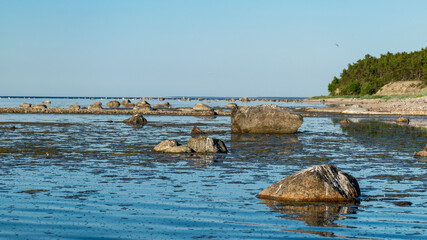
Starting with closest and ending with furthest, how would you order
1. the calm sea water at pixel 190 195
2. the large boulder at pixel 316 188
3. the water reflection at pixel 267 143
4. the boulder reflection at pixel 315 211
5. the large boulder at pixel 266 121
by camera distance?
the calm sea water at pixel 190 195
the boulder reflection at pixel 315 211
the large boulder at pixel 316 188
the water reflection at pixel 267 143
the large boulder at pixel 266 121

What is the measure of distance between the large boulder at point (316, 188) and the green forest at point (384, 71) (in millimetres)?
132788

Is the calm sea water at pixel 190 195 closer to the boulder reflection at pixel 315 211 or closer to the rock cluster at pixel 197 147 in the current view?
the boulder reflection at pixel 315 211

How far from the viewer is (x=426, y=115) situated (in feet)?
Answer: 205

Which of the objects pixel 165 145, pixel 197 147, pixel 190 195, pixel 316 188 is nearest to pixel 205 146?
pixel 197 147

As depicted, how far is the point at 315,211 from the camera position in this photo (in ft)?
38.8

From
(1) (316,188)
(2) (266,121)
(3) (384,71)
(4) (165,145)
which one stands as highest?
(3) (384,71)

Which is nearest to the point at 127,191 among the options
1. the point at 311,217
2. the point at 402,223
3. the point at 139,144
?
the point at 311,217

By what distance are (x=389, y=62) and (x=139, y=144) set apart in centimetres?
15171

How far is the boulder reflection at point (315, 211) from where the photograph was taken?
10867mm

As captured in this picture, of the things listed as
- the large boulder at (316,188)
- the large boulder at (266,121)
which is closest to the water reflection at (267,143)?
the large boulder at (266,121)

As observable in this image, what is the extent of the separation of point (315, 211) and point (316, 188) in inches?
52.1

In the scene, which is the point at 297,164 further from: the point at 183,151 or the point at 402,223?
the point at 402,223

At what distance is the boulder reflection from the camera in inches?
428

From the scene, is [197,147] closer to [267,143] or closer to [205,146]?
[205,146]
